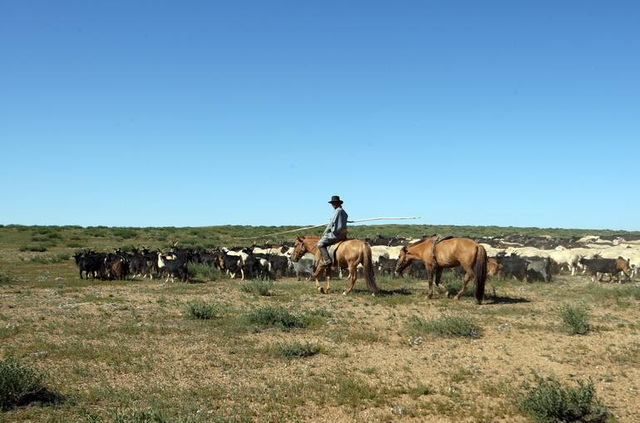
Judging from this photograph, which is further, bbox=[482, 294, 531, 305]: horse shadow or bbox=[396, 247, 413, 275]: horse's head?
bbox=[396, 247, 413, 275]: horse's head

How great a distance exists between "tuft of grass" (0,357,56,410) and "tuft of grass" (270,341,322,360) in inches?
141

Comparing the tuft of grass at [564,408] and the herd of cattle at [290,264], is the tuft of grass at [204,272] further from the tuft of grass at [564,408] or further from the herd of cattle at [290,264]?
the tuft of grass at [564,408]

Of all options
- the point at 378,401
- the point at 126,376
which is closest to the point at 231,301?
the point at 126,376

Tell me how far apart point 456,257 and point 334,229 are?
3.76 m

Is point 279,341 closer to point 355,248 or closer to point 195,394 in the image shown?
point 195,394

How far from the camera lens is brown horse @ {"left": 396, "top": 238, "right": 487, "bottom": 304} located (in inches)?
552

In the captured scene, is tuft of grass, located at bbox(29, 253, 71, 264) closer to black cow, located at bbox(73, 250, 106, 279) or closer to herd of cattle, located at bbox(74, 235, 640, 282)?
herd of cattle, located at bbox(74, 235, 640, 282)

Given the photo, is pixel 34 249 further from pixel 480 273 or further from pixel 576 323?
pixel 576 323

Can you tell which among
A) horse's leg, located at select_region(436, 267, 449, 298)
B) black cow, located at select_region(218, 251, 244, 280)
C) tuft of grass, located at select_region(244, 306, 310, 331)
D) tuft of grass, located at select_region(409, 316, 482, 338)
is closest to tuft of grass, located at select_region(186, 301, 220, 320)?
tuft of grass, located at select_region(244, 306, 310, 331)

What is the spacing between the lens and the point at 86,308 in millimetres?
12969

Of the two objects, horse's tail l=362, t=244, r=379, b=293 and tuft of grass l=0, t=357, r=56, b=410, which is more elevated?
horse's tail l=362, t=244, r=379, b=293

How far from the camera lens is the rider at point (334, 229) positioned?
626 inches

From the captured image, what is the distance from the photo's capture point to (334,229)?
15961 millimetres

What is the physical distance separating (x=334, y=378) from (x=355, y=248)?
27.5ft
